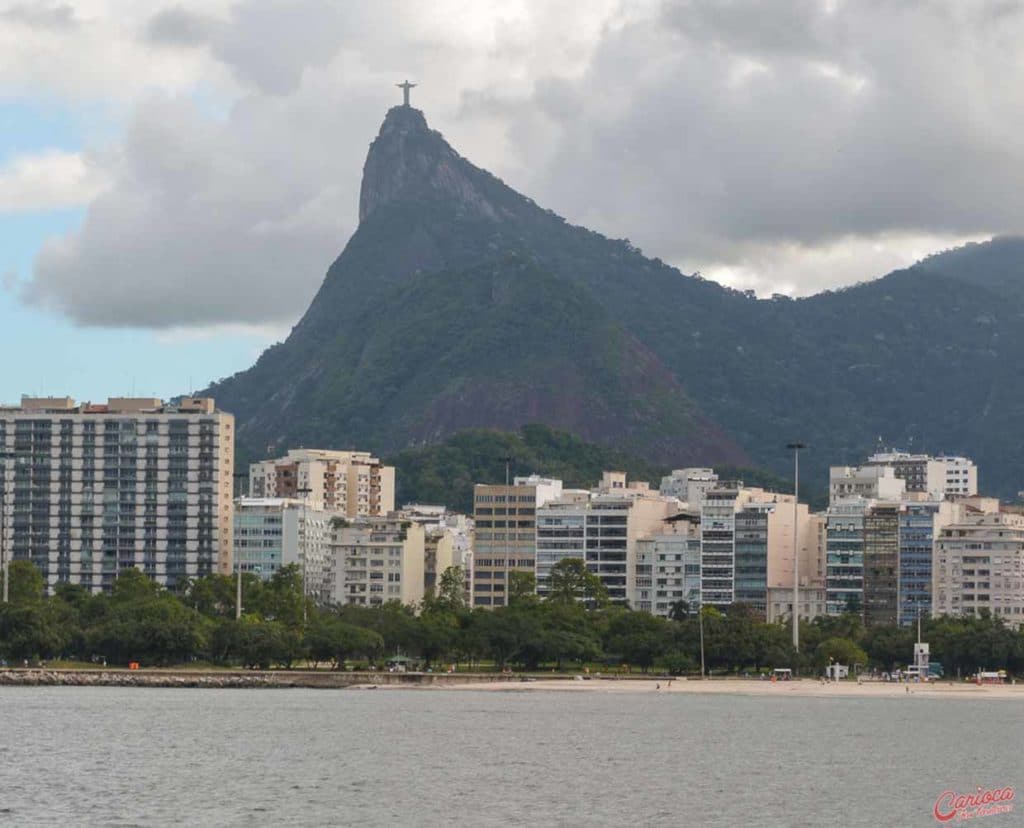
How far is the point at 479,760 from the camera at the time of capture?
124 meters

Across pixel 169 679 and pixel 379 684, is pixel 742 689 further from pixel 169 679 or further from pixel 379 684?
pixel 169 679

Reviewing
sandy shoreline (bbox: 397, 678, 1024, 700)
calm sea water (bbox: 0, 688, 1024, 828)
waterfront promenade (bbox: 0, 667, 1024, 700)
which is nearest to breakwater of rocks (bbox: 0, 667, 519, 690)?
waterfront promenade (bbox: 0, 667, 1024, 700)

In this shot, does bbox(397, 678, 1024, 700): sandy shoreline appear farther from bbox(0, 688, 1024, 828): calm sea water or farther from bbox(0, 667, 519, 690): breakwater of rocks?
bbox(0, 667, 519, 690): breakwater of rocks

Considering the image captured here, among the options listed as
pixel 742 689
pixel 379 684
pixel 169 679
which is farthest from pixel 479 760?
pixel 379 684

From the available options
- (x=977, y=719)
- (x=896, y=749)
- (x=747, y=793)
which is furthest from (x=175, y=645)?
(x=747, y=793)

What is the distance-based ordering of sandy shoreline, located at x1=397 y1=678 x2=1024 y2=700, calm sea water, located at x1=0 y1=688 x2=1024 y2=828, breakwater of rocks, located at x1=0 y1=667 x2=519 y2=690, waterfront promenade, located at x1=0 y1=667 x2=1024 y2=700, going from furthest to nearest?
sandy shoreline, located at x1=397 y1=678 x2=1024 y2=700, waterfront promenade, located at x1=0 y1=667 x2=1024 y2=700, breakwater of rocks, located at x1=0 y1=667 x2=519 y2=690, calm sea water, located at x1=0 y1=688 x2=1024 y2=828

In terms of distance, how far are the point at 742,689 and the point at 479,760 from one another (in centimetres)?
7212

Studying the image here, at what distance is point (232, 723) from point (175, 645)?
168 ft

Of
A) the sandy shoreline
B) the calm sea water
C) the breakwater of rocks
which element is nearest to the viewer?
the calm sea water

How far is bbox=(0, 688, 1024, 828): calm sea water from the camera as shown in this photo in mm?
99750

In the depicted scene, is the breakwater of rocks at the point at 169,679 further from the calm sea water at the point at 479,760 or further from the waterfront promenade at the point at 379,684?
the calm sea water at the point at 479,760

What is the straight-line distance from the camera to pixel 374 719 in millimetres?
155750

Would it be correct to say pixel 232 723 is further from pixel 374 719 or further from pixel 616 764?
pixel 616 764

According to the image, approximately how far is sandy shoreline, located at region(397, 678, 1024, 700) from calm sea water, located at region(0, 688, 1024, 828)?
19.5 ft
